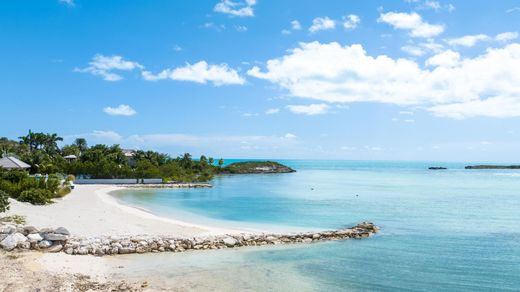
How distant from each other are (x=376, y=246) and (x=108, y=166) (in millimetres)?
48490

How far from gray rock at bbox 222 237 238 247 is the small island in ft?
316

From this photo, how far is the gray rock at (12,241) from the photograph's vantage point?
1580 cm

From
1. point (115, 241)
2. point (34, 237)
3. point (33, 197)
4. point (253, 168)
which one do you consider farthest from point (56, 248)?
point (253, 168)

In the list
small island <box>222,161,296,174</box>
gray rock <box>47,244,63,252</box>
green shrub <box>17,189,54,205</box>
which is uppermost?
small island <box>222,161,296,174</box>

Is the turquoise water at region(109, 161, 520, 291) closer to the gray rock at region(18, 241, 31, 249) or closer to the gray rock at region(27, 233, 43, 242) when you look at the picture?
the gray rock at region(27, 233, 43, 242)

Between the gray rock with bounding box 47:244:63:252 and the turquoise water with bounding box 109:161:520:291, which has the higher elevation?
the gray rock with bounding box 47:244:63:252

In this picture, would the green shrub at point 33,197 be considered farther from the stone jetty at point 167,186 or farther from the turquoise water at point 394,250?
the stone jetty at point 167,186

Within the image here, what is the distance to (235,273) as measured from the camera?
597 inches

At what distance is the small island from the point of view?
120 metres

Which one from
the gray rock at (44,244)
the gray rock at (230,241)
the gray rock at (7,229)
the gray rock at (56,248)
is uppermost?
the gray rock at (7,229)

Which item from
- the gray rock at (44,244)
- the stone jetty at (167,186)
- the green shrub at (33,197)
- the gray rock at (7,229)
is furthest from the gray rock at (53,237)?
the stone jetty at (167,186)

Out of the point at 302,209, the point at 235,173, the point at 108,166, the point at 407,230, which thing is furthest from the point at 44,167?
the point at 235,173

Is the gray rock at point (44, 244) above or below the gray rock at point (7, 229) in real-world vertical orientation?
below

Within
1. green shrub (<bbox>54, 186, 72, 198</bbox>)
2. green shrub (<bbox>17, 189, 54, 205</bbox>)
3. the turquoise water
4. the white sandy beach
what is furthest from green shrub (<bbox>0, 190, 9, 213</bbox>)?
green shrub (<bbox>54, 186, 72, 198</bbox>)
